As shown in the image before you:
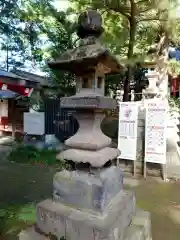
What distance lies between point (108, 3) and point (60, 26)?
248cm

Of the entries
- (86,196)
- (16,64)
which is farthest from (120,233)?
(16,64)

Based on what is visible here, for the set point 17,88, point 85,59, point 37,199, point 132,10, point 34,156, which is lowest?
point 37,199

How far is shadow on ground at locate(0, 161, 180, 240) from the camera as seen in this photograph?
11.5ft

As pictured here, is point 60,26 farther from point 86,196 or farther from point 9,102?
point 86,196

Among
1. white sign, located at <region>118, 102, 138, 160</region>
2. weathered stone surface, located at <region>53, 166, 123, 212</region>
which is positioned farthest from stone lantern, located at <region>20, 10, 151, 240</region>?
white sign, located at <region>118, 102, 138, 160</region>

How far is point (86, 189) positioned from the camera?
2156mm

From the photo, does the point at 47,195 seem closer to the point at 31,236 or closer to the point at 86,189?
the point at 31,236

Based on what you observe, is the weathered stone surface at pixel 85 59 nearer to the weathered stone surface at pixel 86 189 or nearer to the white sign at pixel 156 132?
the weathered stone surface at pixel 86 189

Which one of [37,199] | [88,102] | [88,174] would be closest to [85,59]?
[88,102]

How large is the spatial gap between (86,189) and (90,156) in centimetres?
32

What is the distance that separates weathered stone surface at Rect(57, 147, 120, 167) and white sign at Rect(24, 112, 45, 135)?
6.25m

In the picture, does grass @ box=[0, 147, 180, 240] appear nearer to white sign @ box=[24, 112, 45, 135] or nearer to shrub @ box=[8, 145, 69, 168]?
shrub @ box=[8, 145, 69, 168]

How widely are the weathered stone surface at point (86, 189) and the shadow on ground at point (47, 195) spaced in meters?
1.41

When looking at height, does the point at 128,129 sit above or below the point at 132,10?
below
